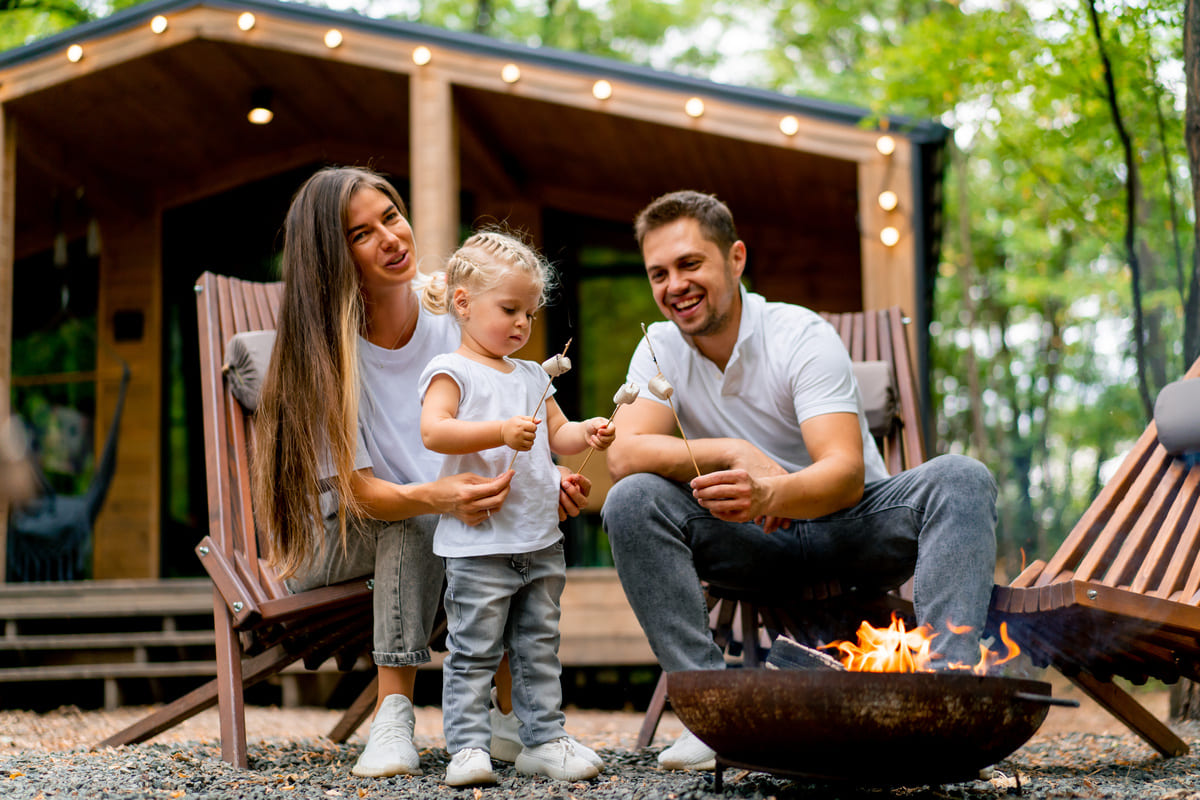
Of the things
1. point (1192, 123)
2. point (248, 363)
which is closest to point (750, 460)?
point (248, 363)

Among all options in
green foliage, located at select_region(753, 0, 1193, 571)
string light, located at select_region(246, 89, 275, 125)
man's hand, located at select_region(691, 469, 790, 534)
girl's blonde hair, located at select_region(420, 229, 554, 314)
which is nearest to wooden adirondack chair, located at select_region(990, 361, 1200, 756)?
man's hand, located at select_region(691, 469, 790, 534)

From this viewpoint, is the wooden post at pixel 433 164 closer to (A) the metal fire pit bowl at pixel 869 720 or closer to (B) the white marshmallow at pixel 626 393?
(B) the white marshmallow at pixel 626 393

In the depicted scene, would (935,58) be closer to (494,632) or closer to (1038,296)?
(494,632)

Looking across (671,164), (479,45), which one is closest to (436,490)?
(479,45)

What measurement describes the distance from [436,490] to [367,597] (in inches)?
14.5

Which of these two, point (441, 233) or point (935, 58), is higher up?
point (935, 58)

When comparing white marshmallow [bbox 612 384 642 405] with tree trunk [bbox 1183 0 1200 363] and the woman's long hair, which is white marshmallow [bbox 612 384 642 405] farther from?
tree trunk [bbox 1183 0 1200 363]

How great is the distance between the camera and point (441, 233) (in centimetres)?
486

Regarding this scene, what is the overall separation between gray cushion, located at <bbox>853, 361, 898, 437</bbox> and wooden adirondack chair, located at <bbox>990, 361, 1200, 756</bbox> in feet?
2.27

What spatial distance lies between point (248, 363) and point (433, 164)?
2564mm

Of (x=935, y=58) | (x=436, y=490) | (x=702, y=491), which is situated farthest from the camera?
(x=935, y=58)

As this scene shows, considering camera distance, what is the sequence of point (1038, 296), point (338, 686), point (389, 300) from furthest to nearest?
point (1038, 296), point (338, 686), point (389, 300)

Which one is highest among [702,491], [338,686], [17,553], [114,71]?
[114,71]

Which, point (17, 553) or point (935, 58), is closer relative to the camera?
point (935, 58)
